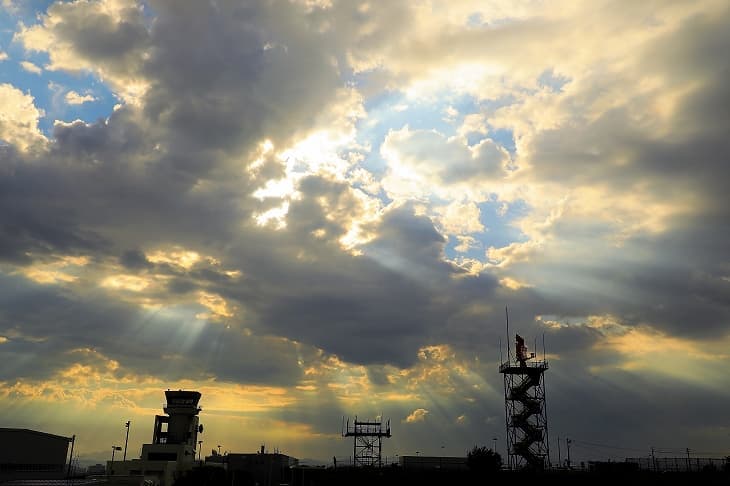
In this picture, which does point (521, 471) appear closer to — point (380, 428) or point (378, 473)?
point (378, 473)

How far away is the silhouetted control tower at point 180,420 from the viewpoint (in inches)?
5428

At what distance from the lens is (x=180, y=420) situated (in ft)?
462

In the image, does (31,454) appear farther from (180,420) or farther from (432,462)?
(432,462)

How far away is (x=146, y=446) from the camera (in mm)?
129750

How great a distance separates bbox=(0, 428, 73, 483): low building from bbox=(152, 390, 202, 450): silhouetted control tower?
828 inches

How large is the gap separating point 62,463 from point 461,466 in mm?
100481

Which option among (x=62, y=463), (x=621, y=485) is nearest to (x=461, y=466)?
(x=621, y=485)

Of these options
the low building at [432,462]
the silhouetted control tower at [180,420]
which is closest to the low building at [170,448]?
the silhouetted control tower at [180,420]

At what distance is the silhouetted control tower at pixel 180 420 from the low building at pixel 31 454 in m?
21.0

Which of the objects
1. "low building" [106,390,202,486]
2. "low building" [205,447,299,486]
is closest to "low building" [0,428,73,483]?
"low building" [106,390,202,486]

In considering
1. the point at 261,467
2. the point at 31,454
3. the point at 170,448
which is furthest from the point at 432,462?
the point at 31,454

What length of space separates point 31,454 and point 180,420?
3349cm

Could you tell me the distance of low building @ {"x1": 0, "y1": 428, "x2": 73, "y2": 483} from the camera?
115 meters

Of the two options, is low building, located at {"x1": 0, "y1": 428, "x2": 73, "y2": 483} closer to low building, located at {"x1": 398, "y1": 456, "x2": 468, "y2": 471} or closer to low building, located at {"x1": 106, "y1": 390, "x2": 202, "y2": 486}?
low building, located at {"x1": 106, "y1": 390, "x2": 202, "y2": 486}
